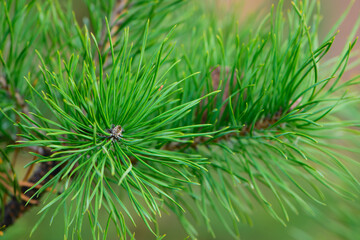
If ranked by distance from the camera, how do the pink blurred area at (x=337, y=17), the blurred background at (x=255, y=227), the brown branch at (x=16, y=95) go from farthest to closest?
the pink blurred area at (x=337, y=17) < the blurred background at (x=255, y=227) < the brown branch at (x=16, y=95)

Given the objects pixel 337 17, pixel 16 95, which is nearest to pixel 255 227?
pixel 16 95

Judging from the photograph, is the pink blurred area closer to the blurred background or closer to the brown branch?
the blurred background

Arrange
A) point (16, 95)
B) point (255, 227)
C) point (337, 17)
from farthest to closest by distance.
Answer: point (337, 17), point (255, 227), point (16, 95)

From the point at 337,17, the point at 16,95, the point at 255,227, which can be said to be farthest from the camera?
the point at 337,17

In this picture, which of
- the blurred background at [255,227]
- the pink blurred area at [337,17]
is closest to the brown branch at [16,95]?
the blurred background at [255,227]

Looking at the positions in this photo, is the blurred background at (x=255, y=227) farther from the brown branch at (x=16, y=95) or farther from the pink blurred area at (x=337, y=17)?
the pink blurred area at (x=337, y=17)

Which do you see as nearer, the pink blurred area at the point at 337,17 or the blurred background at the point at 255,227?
the blurred background at the point at 255,227

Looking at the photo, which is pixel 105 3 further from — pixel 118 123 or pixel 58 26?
pixel 118 123

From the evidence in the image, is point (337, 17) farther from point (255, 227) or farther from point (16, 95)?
point (16, 95)

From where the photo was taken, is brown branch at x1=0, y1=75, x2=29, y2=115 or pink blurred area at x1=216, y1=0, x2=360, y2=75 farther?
pink blurred area at x1=216, y1=0, x2=360, y2=75

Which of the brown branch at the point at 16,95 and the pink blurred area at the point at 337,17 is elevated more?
the brown branch at the point at 16,95

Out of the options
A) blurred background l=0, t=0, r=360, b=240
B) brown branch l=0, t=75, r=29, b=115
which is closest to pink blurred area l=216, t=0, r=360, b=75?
blurred background l=0, t=0, r=360, b=240

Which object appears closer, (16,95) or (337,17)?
(16,95)
